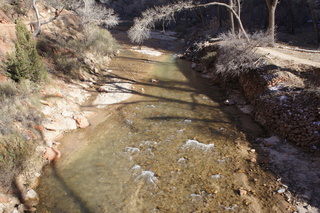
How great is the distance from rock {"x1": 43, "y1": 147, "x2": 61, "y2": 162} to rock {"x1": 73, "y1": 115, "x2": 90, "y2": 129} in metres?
1.78

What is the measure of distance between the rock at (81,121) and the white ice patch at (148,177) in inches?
153

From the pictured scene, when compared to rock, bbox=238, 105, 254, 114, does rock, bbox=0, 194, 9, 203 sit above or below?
below

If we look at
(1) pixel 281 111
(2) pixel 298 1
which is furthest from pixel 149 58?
(2) pixel 298 1

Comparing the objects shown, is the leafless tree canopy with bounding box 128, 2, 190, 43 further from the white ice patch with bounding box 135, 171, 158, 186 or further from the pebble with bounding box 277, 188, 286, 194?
the pebble with bounding box 277, 188, 286, 194

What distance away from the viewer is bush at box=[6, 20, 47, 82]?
29.7 ft

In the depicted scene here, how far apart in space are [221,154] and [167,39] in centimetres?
2642

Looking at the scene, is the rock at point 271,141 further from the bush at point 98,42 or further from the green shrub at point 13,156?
the bush at point 98,42

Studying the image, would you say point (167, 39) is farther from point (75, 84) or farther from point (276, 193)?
point (276, 193)

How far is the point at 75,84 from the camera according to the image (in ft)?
41.2

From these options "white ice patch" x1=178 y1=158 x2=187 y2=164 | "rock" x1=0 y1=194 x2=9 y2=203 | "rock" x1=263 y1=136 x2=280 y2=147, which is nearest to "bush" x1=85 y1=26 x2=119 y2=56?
"white ice patch" x1=178 y1=158 x2=187 y2=164

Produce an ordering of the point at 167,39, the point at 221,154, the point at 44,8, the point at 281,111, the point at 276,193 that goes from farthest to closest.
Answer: the point at 167,39 < the point at 44,8 < the point at 281,111 < the point at 221,154 < the point at 276,193

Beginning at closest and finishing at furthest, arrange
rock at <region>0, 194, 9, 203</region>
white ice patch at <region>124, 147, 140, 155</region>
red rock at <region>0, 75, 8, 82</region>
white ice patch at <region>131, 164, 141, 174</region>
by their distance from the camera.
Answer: rock at <region>0, 194, 9, 203</region>
white ice patch at <region>131, 164, 141, 174</region>
white ice patch at <region>124, 147, 140, 155</region>
red rock at <region>0, 75, 8, 82</region>

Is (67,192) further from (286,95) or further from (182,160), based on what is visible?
(286,95)

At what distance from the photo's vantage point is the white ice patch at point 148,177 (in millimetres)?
5941
